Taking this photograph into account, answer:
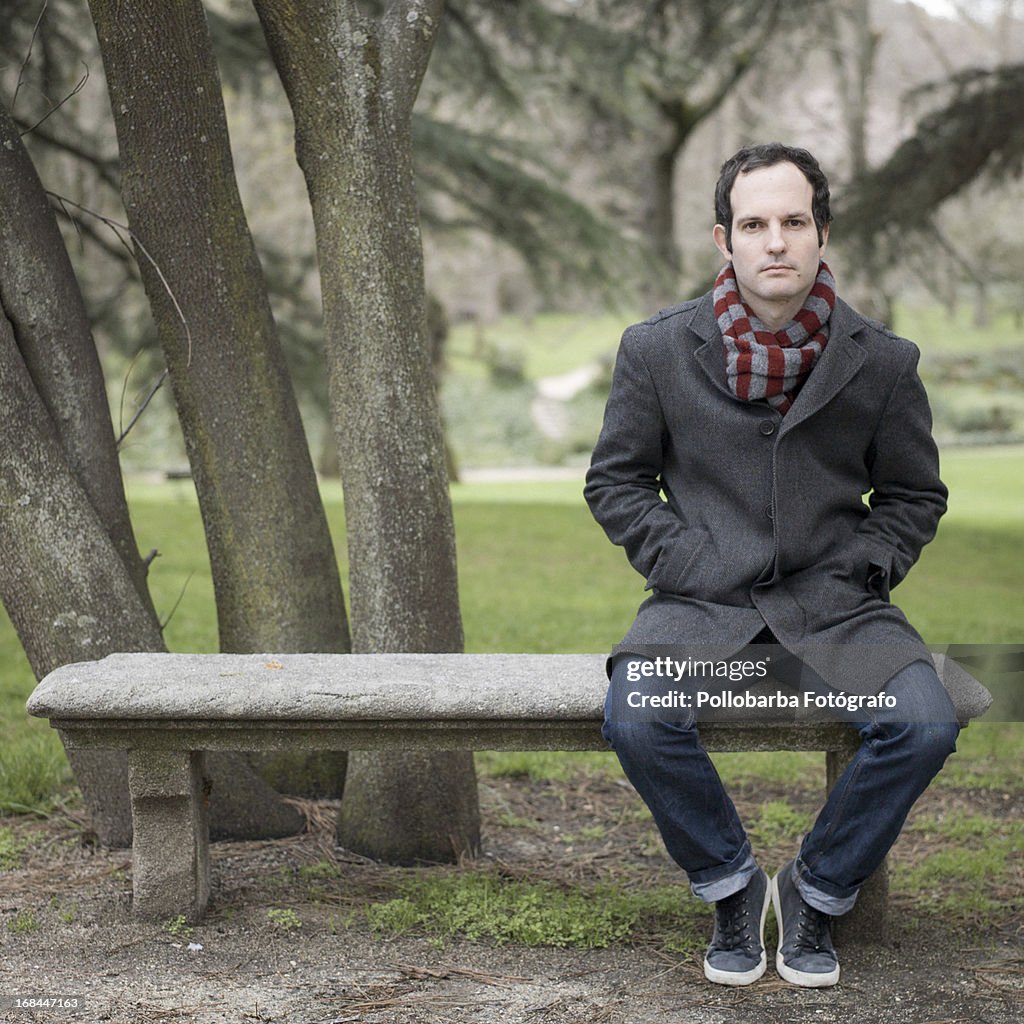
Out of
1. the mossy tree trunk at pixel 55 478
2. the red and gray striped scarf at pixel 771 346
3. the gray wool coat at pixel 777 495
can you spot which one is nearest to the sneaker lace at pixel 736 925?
the gray wool coat at pixel 777 495

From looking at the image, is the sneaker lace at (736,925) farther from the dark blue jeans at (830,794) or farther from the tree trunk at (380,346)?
the tree trunk at (380,346)

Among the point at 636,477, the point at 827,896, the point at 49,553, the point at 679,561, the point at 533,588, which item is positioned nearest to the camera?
the point at 827,896

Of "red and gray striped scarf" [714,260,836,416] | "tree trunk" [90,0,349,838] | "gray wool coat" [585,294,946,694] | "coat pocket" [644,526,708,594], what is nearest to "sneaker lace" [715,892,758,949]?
"gray wool coat" [585,294,946,694]

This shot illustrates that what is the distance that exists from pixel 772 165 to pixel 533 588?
19.1 feet

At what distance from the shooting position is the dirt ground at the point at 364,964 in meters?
2.71

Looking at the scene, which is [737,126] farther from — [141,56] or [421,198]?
[141,56]

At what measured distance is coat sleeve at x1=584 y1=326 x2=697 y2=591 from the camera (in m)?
2.95

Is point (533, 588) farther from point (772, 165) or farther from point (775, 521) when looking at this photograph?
point (772, 165)

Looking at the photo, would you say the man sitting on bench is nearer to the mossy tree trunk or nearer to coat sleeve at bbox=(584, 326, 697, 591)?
coat sleeve at bbox=(584, 326, 697, 591)

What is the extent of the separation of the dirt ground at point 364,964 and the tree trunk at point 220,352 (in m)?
0.41

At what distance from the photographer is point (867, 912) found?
3061 mm

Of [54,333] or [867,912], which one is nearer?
[867,912]

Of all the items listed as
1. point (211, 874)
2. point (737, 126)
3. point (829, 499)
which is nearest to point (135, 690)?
point (211, 874)

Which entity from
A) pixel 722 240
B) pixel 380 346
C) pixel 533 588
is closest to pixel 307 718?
pixel 380 346
